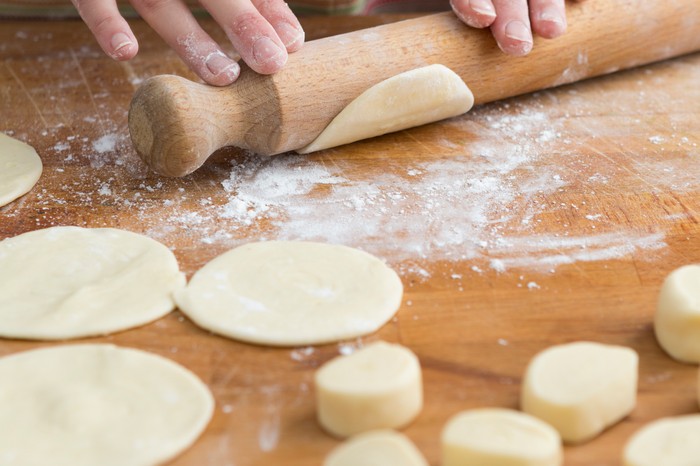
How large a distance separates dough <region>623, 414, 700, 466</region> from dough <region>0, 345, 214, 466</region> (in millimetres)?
620

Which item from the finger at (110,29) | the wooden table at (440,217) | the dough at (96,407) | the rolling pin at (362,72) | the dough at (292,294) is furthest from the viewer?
the finger at (110,29)

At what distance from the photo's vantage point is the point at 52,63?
102 inches

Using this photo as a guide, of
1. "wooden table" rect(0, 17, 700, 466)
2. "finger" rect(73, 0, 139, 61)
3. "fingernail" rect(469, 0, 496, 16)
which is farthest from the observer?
"fingernail" rect(469, 0, 496, 16)

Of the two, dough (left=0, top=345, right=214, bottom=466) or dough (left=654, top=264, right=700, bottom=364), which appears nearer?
dough (left=0, top=345, right=214, bottom=466)

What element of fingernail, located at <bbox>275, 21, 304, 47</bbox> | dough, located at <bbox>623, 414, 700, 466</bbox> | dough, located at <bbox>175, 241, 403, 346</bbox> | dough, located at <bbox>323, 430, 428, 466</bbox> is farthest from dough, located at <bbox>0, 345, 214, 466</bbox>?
fingernail, located at <bbox>275, 21, 304, 47</bbox>

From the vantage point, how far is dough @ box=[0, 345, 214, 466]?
4.00 feet

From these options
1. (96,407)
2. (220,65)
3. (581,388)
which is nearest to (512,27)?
(220,65)

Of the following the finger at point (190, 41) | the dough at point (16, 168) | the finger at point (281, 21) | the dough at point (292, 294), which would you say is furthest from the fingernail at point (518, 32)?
the dough at point (16, 168)

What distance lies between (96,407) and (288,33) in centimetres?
103

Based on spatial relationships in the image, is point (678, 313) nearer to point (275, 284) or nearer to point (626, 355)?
point (626, 355)

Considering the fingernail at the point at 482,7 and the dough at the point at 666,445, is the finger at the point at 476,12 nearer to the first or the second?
the fingernail at the point at 482,7

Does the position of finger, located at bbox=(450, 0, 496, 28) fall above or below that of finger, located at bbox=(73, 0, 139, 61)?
below

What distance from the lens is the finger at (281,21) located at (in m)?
1.98

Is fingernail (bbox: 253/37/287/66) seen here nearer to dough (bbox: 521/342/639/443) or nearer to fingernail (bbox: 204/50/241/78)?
fingernail (bbox: 204/50/241/78)
